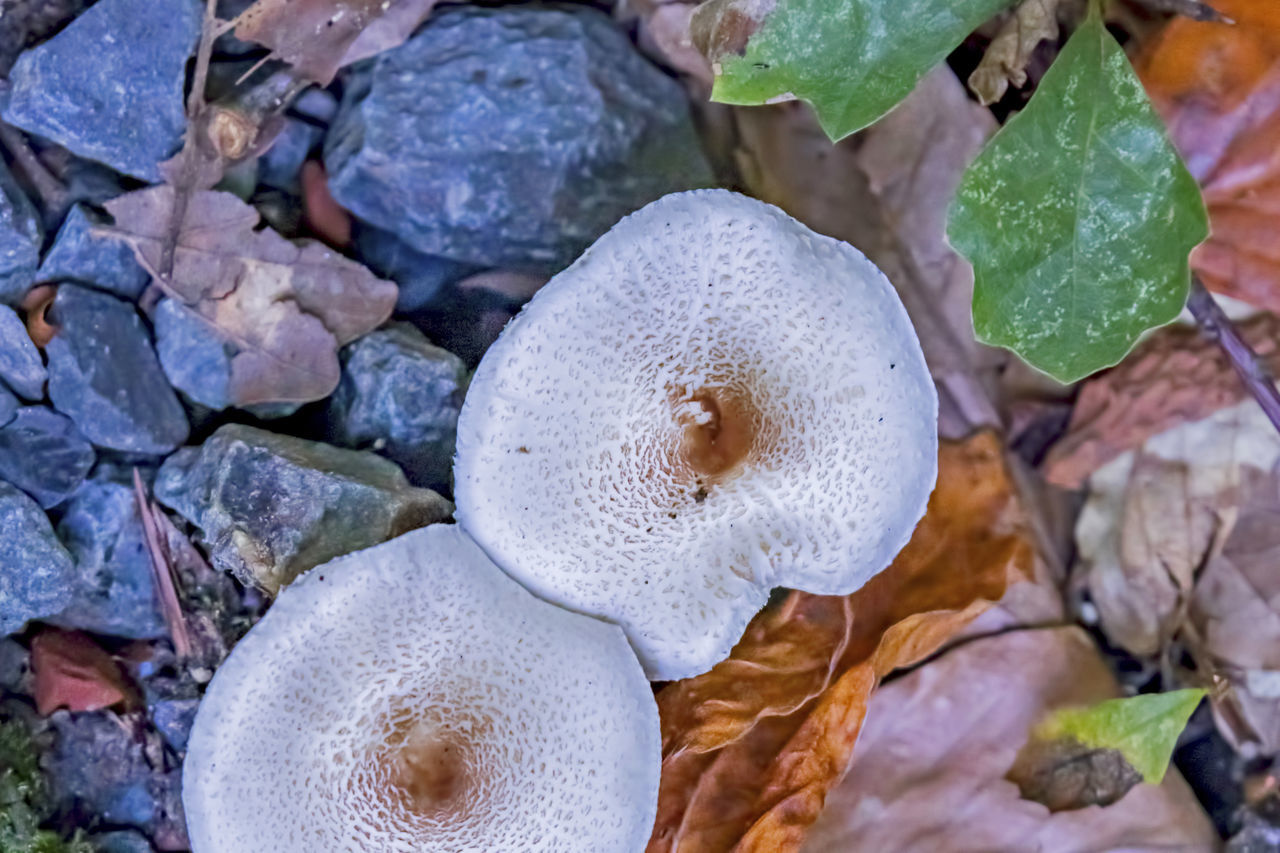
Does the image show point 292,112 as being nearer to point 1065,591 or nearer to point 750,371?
point 750,371

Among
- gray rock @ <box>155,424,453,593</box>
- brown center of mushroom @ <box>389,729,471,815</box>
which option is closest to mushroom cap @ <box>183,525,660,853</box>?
brown center of mushroom @ <box>389,729,471,815</box>

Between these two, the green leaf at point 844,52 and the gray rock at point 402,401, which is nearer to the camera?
the green leaf at point 844,52

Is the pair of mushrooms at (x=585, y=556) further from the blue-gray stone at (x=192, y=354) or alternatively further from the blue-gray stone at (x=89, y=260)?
the blue-gray stone at (x=89, y=260)

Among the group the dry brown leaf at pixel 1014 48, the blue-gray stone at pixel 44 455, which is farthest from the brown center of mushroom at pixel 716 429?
the blue-gray stone at pixel 44 455

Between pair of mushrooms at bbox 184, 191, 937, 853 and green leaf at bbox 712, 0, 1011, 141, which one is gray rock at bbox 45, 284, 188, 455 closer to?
pair of mushrooms at bbox 184, 191, 937, 853

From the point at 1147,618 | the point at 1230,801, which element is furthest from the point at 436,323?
the point at 1230,801
